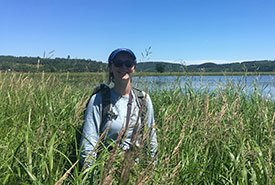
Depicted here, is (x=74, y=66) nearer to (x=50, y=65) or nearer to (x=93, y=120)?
(x=50, y=65)

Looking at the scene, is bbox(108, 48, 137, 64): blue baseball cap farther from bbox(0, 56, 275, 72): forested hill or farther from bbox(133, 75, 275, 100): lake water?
bbox(133, 75, 275, 100): lake water

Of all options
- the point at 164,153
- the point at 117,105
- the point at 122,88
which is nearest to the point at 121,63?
the point at 122,88

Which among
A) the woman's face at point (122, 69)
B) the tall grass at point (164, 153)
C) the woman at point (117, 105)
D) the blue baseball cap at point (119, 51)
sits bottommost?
the tall grass at point (164, 153)

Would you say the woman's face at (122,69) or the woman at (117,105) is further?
the woman's face at (122,69)

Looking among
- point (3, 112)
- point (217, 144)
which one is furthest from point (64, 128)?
point (217, 144)

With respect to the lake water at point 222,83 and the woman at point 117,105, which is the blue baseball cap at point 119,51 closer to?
the woman at point 117,105

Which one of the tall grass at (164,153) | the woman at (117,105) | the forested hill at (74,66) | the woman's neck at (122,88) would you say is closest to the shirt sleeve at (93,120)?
the woman at (117,105)

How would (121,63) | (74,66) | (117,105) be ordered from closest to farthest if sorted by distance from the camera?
(117,105) → (121,63) → (74,66)

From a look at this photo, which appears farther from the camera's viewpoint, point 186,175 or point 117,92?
point 117,92

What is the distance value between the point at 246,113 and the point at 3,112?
3760mm

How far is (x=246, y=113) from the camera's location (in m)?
3.68

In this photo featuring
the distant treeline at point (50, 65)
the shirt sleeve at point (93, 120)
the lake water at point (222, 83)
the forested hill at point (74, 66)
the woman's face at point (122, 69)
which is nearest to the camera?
the shirt sleeve at point (93, 120)

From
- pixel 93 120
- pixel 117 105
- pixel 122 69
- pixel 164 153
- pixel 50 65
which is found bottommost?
pixel 164 153

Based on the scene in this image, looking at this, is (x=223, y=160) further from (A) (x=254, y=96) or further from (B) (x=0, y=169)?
(A) (x=254, y=96)
